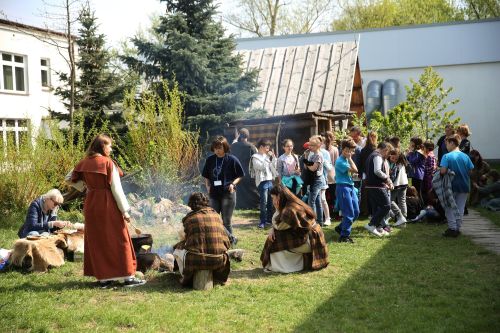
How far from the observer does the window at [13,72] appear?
25.2m

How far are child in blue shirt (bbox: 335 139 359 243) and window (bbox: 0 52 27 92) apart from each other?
20441mm

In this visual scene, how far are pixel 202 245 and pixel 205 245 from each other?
4cm

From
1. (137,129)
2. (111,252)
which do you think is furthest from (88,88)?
(111,252)

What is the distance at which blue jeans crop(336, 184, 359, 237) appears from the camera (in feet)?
30.7

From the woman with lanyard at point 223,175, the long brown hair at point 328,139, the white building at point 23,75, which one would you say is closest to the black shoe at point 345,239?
the woman with lanyard at point 223,175

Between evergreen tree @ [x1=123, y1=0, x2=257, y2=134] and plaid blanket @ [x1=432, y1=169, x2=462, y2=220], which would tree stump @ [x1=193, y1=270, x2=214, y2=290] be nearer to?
plaid blanket @ [x1=432, y1=169, x2=462, y2=220]

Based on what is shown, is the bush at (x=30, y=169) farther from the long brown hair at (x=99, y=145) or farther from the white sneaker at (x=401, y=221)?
the white sneaker at (x=401, y=221)

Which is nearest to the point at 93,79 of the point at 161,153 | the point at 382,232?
the point at 161,153

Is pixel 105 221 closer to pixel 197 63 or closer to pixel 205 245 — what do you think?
pixel 205 245

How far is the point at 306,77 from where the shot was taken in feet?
62.2

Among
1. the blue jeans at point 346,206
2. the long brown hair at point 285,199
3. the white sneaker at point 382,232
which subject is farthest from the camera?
the white sneaker at point 382,232

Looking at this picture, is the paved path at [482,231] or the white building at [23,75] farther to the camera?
the white building at [23,75]

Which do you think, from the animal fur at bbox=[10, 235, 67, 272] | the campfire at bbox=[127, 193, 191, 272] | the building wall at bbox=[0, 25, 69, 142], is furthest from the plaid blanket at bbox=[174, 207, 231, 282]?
the building wall at bbox=[0, 25, 69, 142]

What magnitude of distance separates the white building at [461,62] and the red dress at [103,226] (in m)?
21.6
